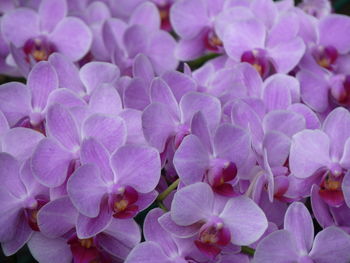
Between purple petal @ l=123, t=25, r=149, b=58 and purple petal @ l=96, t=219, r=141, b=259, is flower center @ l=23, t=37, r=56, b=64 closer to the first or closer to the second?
purple petal @ l=123, t=25, r=149, b=58

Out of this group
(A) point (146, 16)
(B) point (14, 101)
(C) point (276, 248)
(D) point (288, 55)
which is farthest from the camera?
(A) point (146, 16)

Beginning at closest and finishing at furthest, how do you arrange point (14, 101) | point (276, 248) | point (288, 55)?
point (276, 248) → point (14, 101) → point (288, 55)

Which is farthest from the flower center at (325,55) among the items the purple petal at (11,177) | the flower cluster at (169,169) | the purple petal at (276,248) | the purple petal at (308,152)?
the purple petal at (11,177)

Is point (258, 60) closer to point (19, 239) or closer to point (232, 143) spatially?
point (232, 143)

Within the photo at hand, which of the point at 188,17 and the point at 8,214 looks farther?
the point at 188,17

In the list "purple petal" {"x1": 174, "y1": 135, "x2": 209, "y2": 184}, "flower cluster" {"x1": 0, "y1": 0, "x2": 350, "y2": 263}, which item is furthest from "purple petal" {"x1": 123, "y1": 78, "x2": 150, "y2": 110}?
"purple petal" {"x1": 174, "y1": 135, "x2": 209, "y2": 184}

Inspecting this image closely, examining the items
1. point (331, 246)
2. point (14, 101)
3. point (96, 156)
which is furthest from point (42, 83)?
point (331, 246)

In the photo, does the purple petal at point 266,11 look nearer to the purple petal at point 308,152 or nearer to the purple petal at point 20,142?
the purple petal at point 308,152
